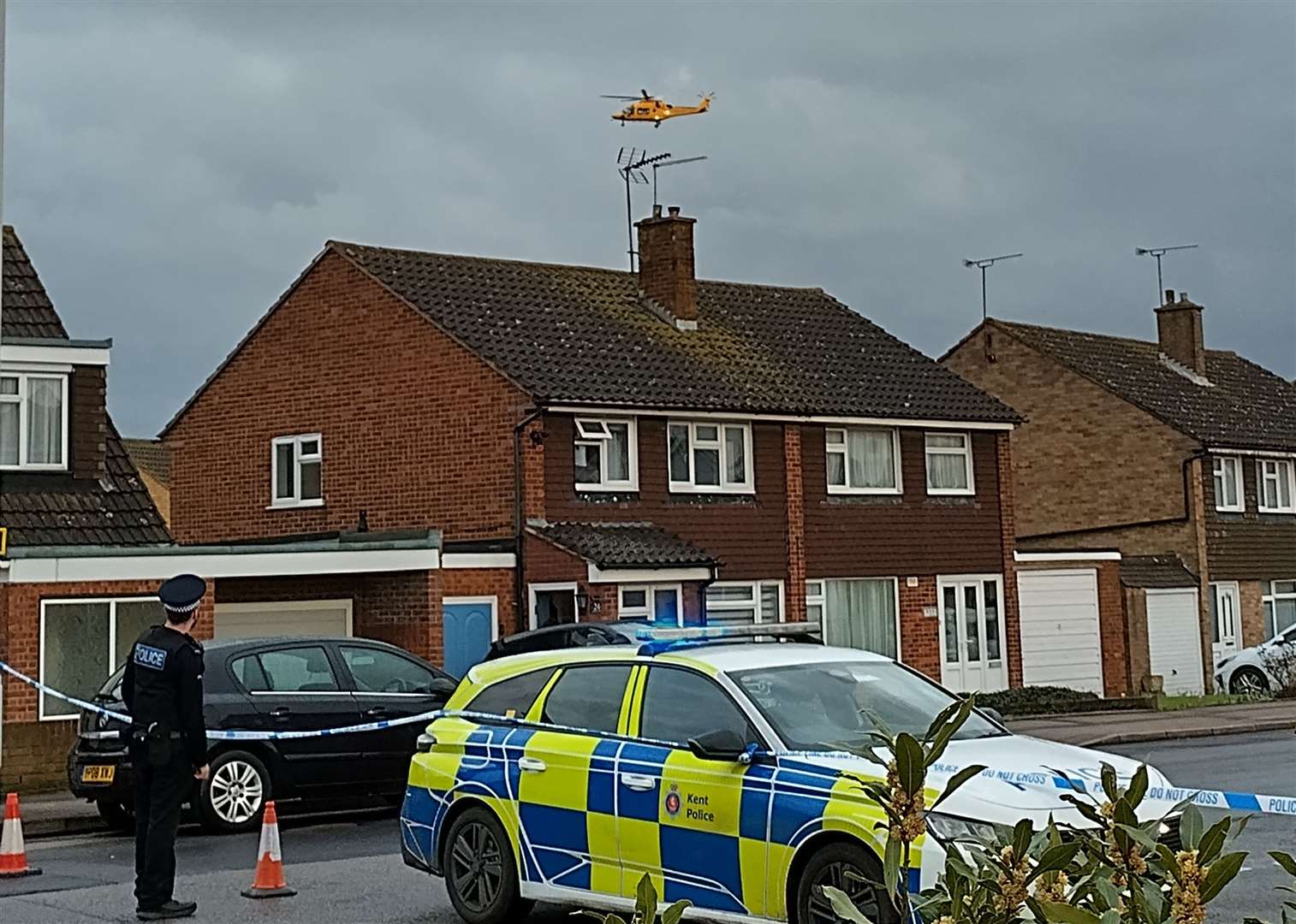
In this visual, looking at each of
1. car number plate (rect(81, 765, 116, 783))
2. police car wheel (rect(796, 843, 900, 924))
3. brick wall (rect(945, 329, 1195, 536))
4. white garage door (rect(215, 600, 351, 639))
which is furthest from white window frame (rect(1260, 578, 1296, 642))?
police car wheel (rect(796, 843, 900, 924))

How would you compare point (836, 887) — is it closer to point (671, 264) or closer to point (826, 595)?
point (826, 595)

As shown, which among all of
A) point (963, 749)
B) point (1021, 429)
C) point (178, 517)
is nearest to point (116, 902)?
point (963, 749)

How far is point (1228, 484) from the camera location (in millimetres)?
41156

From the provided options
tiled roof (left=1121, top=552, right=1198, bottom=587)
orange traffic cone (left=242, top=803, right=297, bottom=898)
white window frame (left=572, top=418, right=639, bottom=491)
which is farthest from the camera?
tiled roof (left=1121, top=552, right=1198, bottom=587)

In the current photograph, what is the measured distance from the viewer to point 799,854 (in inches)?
347

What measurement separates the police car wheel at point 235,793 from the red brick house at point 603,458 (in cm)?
798

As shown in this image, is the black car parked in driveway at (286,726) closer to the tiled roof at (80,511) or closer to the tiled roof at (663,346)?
the tiled roof at (80,511)

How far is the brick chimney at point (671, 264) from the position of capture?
33.2m

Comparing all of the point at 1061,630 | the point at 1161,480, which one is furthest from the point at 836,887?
the point at 1161,480

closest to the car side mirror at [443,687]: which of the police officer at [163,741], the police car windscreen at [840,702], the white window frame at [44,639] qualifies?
the white window frame at [44,639]

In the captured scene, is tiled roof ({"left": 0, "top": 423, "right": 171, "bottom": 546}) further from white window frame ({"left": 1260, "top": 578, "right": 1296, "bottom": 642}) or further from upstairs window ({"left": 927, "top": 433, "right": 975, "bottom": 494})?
white window frame ({"left": 1260, "top": 578, "right": 1296, "bottom": 642})

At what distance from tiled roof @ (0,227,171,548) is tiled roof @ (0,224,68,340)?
0.04 ft

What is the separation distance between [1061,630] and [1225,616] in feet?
20.7

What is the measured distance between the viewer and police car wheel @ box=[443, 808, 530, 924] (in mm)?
10289
